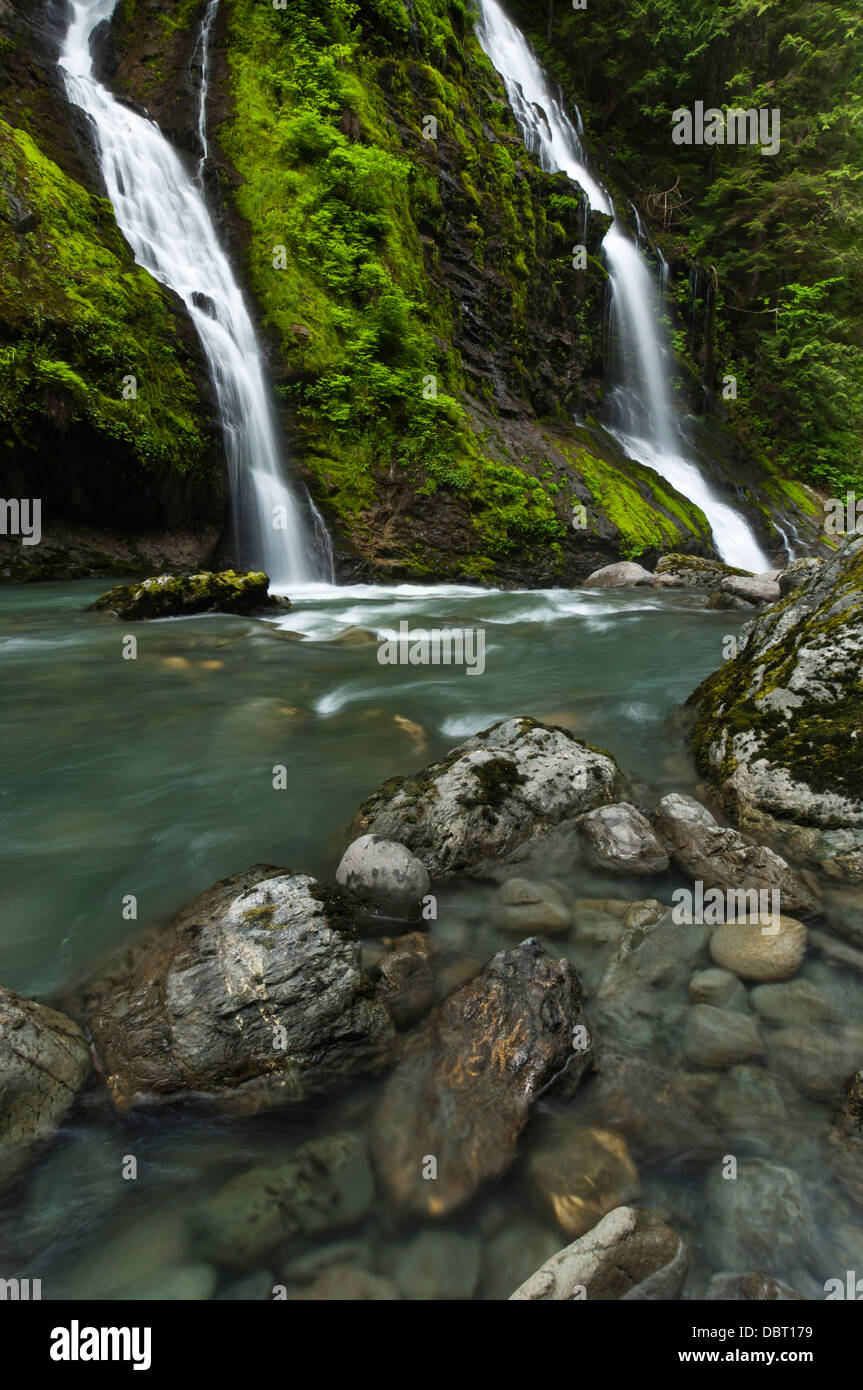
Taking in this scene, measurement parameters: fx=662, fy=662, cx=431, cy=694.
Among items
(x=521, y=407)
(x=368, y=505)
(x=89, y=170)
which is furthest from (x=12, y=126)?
(x=521, y=407)

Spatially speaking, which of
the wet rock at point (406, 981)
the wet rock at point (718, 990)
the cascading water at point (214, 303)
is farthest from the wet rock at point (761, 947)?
the cascading water at point (214, 303)

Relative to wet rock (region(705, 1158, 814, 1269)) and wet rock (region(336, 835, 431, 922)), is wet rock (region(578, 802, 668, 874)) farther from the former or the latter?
wet rock (region(705, 1158, 814, 1269))

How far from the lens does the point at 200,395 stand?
434 inches

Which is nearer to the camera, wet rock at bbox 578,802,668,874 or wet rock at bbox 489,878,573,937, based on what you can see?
wet rock at bbox 489,878,573,937

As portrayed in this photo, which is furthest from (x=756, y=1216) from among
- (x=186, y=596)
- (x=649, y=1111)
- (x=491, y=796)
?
(x=186, y=596)

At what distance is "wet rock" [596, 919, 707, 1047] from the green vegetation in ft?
80.5

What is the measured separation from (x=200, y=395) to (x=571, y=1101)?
38.2 ft

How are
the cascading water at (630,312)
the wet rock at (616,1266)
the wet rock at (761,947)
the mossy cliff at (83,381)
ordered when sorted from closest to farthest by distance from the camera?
the wet rock at (616,1266) < the wet rock at (761,947) < the mossy cliff at (83,381) < the cascading water at (630,312)

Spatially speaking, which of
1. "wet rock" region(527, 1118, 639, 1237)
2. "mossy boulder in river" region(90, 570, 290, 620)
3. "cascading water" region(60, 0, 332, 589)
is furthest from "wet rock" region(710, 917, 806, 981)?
"cascading water" region(60, 0, 332, 589)

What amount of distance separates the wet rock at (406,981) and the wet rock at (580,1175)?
2.28ft

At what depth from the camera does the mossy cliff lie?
358 inches

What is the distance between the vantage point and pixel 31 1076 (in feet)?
7.18

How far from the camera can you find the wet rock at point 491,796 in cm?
359

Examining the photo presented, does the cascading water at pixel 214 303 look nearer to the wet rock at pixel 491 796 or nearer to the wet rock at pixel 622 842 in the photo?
the wet rock at pixel 491 796
